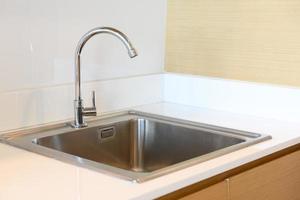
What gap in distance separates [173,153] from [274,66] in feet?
1.58

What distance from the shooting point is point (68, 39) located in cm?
179

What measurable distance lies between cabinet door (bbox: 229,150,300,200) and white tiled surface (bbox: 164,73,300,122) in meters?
0.24

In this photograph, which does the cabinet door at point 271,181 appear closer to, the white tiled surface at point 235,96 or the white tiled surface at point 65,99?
the white tiled surface at point 235,96

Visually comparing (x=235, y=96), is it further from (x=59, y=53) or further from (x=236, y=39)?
(x=59, y=53)

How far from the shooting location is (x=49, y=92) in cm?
173

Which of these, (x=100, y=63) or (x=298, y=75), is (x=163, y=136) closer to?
(x=100, y=63)

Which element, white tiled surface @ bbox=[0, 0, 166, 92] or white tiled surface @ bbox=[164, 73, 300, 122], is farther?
white tiled surface @ bbox=[164, 73, 300, 122]

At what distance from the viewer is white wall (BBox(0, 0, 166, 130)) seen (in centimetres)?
163

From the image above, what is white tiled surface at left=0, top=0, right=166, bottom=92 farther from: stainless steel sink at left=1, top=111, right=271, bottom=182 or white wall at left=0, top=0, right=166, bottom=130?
stainless steel sink at left=1, top=111, right=271, bottom=182

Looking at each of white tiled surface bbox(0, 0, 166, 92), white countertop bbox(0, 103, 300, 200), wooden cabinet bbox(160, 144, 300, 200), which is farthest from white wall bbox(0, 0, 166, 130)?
wooden cabinet bbox(160, 144, 300, 200)

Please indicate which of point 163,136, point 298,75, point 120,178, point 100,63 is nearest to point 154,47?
point 100,63

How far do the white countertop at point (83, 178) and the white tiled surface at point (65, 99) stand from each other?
170mm

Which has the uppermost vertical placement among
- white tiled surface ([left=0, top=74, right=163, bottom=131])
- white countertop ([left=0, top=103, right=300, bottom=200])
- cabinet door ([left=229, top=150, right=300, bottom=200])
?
white tiled surface ([left=0, top=74, right=163, bottom=131])

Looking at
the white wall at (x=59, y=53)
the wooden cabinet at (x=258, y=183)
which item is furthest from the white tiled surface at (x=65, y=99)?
the wooden cabinet at (x=258, y=183)
